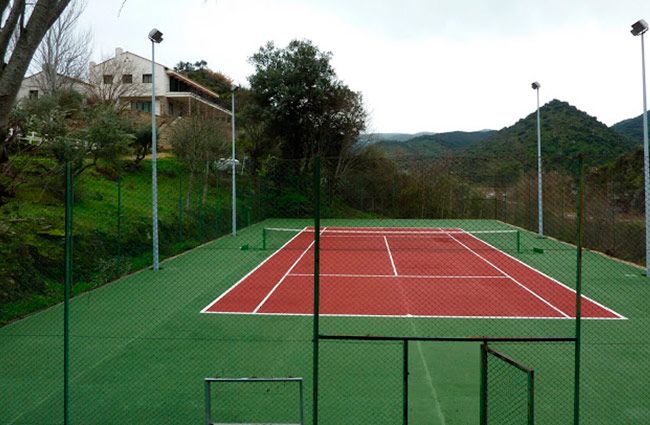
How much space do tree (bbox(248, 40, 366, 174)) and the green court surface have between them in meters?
21.7

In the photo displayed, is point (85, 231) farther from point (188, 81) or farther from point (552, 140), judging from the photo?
point (188, 81)

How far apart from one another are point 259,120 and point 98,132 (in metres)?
15.6

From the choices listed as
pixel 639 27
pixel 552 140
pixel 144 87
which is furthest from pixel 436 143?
pixel 144 87

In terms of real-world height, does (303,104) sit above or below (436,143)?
above

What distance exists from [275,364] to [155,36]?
8996 millimetres

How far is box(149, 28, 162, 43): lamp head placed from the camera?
43.8 feet

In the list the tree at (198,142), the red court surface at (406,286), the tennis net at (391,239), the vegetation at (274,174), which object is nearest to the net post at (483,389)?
the vegetation at (274,174)

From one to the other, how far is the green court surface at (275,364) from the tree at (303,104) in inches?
853

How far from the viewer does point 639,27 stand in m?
12.2

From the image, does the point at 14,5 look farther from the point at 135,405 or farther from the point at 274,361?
the point at 274,361

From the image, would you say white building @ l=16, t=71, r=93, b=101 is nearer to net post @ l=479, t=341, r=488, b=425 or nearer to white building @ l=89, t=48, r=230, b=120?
white building @ l=89, t=48, r=230, b=120

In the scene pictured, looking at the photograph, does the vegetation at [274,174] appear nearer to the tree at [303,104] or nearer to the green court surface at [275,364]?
the tree at [303,104]

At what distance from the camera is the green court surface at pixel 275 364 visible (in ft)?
19.3

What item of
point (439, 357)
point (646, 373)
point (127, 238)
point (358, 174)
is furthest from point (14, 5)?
point (358, 174)
